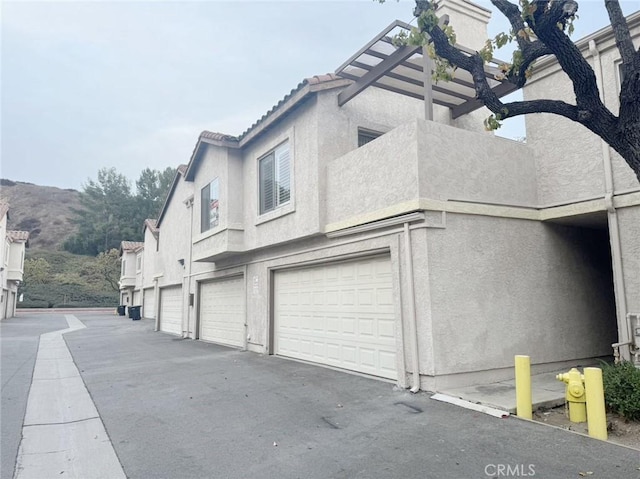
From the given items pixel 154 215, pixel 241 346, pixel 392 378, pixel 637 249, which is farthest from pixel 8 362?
pixel 154 215

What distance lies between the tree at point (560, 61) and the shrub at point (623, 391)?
9.24ft

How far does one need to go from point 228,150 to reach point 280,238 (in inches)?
159

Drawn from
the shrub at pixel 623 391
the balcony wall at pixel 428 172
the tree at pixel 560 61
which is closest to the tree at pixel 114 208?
the balcony wall at pixel 428 172

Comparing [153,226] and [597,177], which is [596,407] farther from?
[153,226]

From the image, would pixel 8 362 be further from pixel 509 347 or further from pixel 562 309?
pixel 562 309

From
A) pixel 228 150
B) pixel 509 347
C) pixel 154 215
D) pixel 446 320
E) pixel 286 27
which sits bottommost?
pixel 509 347

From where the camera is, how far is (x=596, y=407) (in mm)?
4730

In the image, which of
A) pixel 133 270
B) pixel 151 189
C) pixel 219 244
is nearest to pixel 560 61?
pixel 219 244

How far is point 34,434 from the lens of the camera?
5457 millimetres

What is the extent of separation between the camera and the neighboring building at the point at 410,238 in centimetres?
721

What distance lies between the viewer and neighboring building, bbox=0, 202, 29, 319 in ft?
93.8

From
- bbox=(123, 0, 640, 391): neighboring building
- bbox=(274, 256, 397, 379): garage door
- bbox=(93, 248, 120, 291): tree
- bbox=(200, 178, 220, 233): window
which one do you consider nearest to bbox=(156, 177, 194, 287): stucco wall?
bbox=(200, 178, 220, 233): window

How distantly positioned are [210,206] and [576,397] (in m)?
12.3

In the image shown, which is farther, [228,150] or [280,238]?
[228,150]
